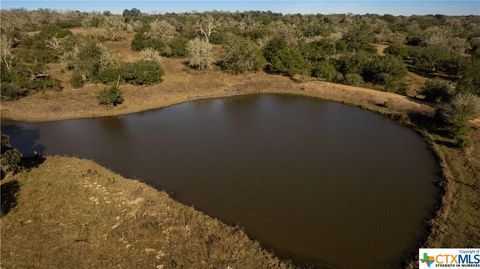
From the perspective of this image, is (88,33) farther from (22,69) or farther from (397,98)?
(397,98)

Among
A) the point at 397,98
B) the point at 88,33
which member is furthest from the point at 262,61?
the point at 88,33

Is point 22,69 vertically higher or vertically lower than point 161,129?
higher

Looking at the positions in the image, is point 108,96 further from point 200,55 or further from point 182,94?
point 200,55

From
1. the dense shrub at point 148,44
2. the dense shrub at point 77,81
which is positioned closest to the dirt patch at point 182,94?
the dense shrub at point 77,81

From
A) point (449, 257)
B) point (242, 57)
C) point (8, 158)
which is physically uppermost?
point (242, 57)

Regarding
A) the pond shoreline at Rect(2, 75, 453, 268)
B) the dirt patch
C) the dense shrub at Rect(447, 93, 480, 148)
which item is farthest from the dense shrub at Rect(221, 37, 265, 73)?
the dense shrub at Rect(447, 93, 480, 148)

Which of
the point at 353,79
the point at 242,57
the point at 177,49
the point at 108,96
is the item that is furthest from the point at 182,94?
the point at 353,79

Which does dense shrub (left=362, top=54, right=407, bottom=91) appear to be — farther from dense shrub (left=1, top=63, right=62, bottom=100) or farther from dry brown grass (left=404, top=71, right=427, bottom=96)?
dense shrub (left=1, top=63, right=62, bottom=100)
